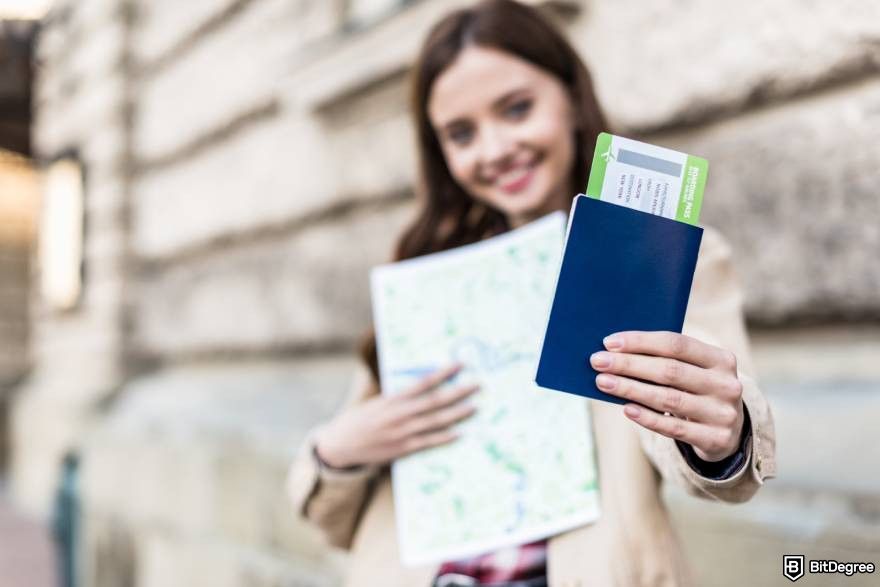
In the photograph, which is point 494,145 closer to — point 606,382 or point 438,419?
point 438,419

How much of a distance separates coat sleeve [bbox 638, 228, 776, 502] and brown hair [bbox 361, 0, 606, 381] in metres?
0.29

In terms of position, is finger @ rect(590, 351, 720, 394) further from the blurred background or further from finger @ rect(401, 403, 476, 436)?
the blurred background

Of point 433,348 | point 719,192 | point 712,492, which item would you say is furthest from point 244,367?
point 712,492

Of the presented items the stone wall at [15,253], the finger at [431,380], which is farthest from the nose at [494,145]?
the stone wall at [15,253]

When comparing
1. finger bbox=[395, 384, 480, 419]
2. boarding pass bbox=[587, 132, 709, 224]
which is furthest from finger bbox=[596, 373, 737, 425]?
finger bbox=[395, 384, 480, 419]

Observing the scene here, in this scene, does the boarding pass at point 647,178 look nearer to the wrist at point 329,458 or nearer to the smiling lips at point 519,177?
the smiling lips at point 519,177

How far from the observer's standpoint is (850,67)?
175cm

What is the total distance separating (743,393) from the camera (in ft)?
3.20

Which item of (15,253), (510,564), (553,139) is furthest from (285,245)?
(15,253)

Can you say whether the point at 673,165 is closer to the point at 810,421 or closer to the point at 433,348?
the point at 433,348

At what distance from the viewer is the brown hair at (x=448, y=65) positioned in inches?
55.5

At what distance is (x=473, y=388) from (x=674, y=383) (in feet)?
1.53

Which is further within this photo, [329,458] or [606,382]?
[329,458]

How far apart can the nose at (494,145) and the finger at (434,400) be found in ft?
1.13
